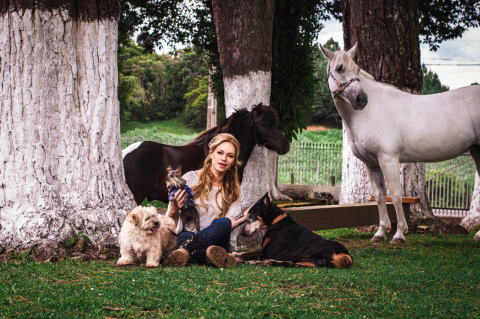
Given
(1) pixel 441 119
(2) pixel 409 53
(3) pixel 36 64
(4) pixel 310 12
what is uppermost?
(4) pixel 310 12

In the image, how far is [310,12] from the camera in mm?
12109

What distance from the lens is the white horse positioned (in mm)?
5438

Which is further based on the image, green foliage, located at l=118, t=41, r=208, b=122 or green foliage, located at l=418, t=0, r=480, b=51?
green foliage, located at l=118, t=41, r=208, b=122

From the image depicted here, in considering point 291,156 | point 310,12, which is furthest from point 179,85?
point 310,12

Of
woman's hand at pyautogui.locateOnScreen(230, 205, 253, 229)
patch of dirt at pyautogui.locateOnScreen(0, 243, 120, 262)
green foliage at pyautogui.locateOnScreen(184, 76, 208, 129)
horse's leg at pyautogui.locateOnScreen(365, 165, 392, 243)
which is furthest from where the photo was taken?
green foliage at pyautogui.locateOnScreen(184, 76, 208, 129)

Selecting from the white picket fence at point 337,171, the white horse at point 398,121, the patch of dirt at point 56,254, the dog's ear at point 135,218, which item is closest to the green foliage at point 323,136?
the white picket fence at point 337,171

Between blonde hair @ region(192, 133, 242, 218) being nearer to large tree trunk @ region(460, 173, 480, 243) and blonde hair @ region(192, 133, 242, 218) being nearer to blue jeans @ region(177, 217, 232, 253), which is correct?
blue jeans @ region(177, 217, 232, 253)

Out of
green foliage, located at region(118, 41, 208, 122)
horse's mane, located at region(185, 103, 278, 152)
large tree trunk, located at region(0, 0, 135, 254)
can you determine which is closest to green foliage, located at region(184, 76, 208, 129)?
green foliage, located at region(118, 41, 208, 122)

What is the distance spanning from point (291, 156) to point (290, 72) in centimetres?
891

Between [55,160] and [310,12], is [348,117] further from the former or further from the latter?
[310,12]

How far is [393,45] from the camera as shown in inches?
281

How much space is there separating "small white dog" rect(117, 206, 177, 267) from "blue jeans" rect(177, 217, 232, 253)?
0.22 meters

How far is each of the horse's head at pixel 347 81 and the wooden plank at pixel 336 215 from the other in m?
1.58

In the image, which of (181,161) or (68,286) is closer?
Answer: (68,286)
